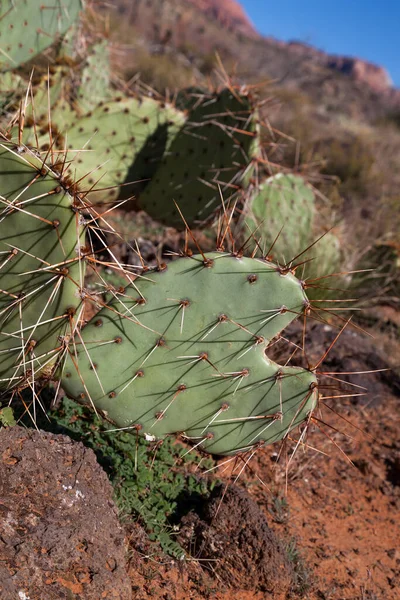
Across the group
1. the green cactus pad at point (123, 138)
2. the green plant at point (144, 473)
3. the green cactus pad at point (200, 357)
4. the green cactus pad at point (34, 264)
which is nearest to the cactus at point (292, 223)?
the green cactus pad at point (123, 138)

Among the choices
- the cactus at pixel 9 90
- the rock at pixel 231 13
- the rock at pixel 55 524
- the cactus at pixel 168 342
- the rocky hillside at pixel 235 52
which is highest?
the rock at pixel 231 13

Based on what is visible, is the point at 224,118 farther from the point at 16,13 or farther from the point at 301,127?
the point at 301,127

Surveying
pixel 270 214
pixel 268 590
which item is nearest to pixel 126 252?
pixel 270 214

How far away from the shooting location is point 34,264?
1858 millimetres

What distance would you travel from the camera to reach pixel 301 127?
11.6 meters

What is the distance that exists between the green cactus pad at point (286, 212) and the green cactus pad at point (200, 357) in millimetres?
2179

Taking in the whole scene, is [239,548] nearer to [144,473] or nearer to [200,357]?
[144,473]

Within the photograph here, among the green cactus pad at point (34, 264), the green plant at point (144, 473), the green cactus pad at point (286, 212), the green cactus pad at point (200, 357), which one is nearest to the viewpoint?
the green cactus pad at point (34, 264)

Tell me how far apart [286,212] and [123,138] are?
1333 mm

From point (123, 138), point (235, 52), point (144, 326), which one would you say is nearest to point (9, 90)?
point (123, 138)

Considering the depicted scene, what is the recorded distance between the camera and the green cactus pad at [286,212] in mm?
4168

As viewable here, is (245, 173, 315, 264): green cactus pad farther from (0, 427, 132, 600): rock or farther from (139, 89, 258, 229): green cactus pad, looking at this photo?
(0, 427, 132, 600): rock

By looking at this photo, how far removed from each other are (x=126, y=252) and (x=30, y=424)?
1996 millimetres

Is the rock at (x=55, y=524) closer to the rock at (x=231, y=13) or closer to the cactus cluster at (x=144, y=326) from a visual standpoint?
the cactus cluster at (x=144, y=326)
